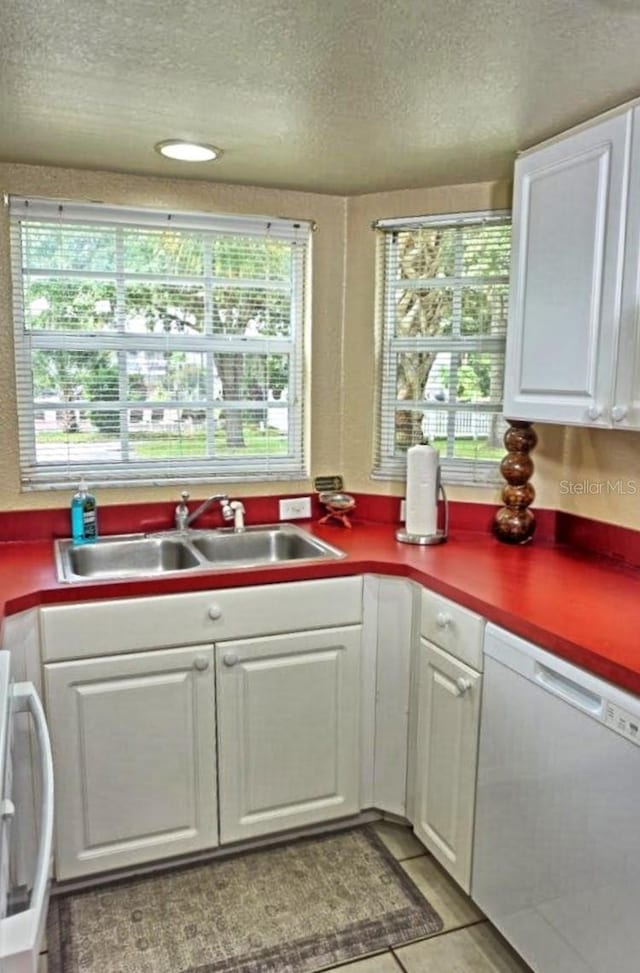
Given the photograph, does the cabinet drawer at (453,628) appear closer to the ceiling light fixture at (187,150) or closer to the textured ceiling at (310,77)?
the textured ceiling at (310,77)

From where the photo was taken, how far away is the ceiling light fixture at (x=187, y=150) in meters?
2.05

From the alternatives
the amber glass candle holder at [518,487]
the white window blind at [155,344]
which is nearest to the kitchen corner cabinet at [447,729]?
the amber glass candle holder at [518,487]

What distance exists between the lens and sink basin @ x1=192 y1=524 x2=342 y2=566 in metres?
2.49

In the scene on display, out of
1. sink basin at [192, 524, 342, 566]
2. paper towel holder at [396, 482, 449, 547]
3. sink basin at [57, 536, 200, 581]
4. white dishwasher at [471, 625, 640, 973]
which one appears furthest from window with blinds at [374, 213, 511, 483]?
white dishwasher at [471, 625, 640, 973]

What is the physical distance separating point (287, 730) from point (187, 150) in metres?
1.75

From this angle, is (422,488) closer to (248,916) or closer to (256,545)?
(256,545)

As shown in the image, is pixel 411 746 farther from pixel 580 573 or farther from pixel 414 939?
pixel 580 573

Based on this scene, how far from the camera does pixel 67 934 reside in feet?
6.25

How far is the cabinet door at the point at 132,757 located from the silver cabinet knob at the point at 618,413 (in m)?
1.26

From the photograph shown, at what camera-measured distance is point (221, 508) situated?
8.68 ft

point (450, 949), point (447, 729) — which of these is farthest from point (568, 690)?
point (450, 949)

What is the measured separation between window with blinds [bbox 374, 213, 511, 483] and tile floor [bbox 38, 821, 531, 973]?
4.36 ft

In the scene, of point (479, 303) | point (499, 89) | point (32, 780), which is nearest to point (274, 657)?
point (32, 780)

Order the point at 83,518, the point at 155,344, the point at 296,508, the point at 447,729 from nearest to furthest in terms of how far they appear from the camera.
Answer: the point at 447,729 → the point at 83,518 → the point at 155,344 → the point at 296,508
